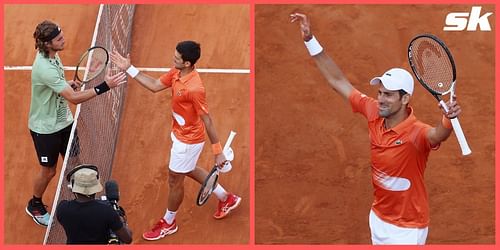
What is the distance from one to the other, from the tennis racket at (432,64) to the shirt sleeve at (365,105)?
386 millimetres

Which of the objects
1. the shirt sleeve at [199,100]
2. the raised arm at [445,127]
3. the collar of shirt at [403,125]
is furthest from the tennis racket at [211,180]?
the raised arm at [445,127]

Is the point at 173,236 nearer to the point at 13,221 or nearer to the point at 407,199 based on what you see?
the point at 13,221

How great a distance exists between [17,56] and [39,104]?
2723mm

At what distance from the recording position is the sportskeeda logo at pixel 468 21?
35.2 ft

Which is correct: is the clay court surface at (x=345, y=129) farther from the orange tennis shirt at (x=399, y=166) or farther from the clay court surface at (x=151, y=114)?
the orange tennis shirt at (x=399, y=166)

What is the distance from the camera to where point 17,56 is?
10.1m

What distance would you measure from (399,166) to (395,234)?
1.90 feet

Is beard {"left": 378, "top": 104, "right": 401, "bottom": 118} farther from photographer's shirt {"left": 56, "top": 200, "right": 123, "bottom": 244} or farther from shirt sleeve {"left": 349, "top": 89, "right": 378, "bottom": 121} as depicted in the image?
photographer's shirt {"left": 56, "top": 200, "right": 123, "bottom": 244}

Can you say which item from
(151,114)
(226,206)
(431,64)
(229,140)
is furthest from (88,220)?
(151,114)

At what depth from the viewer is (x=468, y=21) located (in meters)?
10.8

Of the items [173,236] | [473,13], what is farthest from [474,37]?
[173,236]

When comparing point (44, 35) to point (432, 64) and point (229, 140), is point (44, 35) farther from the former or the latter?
point (432, 64)

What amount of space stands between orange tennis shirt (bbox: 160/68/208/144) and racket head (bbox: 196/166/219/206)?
0.35 m

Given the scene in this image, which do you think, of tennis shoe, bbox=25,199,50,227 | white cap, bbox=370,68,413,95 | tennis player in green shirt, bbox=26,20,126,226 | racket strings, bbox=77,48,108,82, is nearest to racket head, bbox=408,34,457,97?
white cap, bbox=370,68,413,95
